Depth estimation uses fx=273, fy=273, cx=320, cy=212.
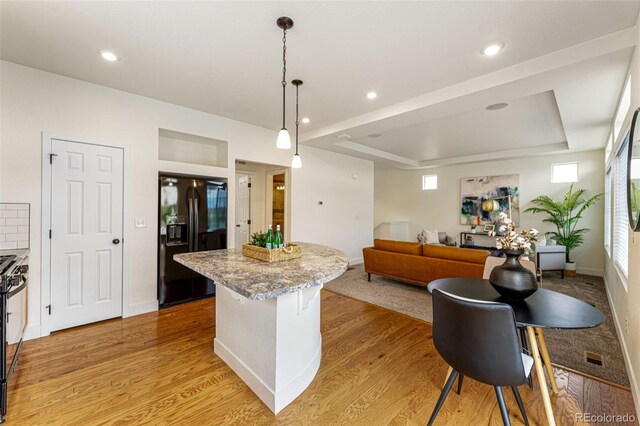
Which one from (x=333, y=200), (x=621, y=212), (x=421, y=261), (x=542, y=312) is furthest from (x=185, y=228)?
(x=621, y=212)

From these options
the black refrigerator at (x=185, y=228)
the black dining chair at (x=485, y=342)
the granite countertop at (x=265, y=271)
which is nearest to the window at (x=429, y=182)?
the black refrigerator at (x=185, y=228)

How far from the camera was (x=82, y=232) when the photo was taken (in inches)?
118

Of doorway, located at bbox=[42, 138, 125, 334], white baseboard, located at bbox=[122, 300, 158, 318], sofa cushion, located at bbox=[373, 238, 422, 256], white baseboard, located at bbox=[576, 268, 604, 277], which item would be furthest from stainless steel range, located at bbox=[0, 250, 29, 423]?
white baseboard, located at bbox=[576, 268, 604, 277]

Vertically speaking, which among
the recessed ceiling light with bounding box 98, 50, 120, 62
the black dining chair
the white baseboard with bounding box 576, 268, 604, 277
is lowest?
the white baseboard with bounding box 576, 268, 604, 277

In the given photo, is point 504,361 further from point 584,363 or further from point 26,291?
point 26,291

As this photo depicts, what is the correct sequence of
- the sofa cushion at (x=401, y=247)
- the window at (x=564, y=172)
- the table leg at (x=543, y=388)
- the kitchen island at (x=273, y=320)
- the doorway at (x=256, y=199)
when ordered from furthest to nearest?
1. the window at (x=564, y=172)
2. the doorway at (x=256, y=199)
3. the sofa cushion at (x=401, y=247)
4. the kitchen island at (x=273, y=320)
5. the table leg at (x=543, y=388)

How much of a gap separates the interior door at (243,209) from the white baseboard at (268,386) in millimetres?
3863

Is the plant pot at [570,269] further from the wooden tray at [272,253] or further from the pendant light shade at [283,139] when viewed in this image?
the pendant light shade at [283,139]

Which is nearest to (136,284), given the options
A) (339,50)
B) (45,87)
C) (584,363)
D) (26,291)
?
(26,291)

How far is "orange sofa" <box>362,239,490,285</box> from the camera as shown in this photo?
3.75 meters

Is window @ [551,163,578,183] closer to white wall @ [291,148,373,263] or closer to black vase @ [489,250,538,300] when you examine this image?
white wall @ [291,148,373,263]

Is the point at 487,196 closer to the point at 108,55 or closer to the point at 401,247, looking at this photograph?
the point at 401,247

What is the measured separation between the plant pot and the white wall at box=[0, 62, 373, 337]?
543 centimetres

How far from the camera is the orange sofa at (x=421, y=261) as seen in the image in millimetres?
→ 3750
